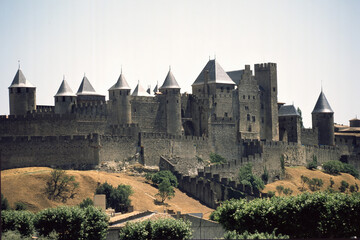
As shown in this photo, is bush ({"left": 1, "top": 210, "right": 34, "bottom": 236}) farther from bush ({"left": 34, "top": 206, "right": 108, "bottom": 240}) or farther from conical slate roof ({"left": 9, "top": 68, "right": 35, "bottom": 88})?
conical slate roof ({"left": 9, "top": 68, "right": 35, "bottom": 88})

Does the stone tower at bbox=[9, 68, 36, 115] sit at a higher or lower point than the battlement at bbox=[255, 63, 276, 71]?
lower

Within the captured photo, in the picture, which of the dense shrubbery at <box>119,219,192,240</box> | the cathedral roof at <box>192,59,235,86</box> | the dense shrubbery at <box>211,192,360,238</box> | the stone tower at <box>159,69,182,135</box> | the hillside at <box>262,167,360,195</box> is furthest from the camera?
the cathedral roof at <box>192,59,235,86</box>

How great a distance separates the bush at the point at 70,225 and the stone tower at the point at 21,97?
26.4 m

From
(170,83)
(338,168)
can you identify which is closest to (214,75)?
(170,83)

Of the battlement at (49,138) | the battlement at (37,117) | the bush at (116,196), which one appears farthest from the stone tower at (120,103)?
the bush at (116,196)

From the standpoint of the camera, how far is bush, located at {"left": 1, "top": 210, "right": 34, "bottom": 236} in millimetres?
53812

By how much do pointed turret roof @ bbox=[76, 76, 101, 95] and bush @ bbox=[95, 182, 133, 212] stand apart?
19.9 m

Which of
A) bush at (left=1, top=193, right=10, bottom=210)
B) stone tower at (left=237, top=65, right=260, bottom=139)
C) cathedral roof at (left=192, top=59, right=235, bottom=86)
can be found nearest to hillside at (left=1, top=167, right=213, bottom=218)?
bush at (left=1, top=193, right=10, bottom=210)

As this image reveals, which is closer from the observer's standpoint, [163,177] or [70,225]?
[70,225]

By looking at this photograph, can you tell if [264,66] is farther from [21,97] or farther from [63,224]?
[63,224]

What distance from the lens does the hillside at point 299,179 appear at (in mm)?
87812

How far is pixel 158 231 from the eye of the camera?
50.0 meters

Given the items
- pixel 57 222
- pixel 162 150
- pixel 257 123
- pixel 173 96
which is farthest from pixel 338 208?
pixel 257 123

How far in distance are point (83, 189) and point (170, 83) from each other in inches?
879
